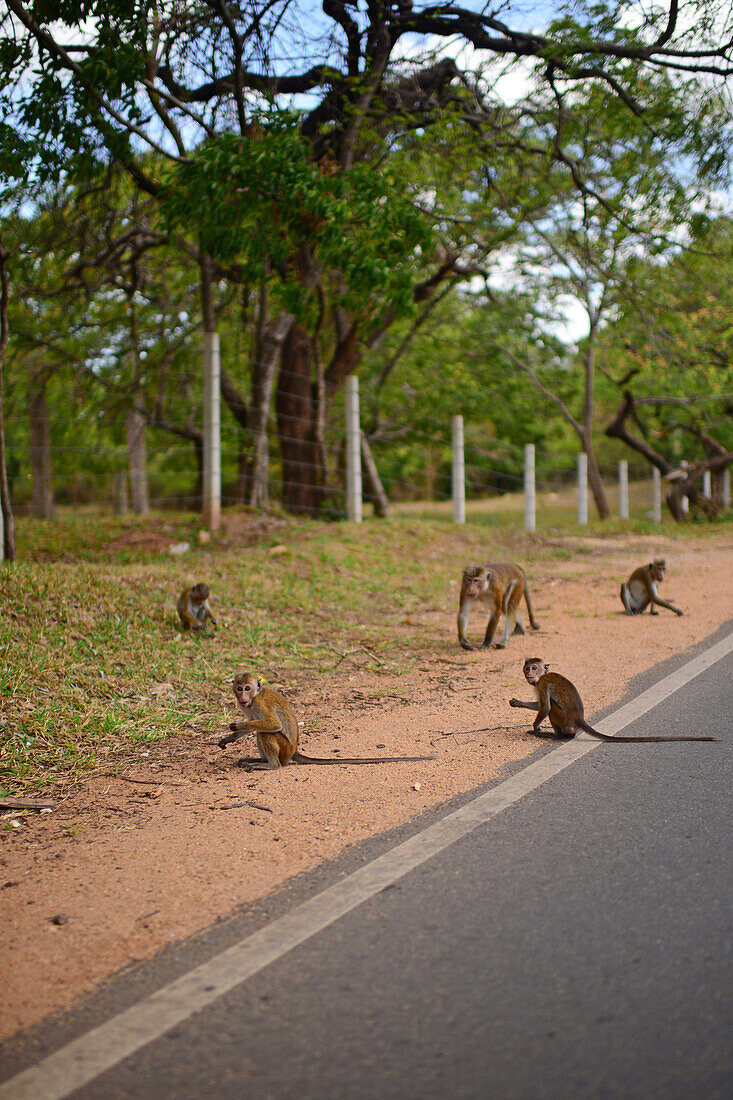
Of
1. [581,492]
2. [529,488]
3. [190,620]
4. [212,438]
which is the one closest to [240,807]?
[190,620]

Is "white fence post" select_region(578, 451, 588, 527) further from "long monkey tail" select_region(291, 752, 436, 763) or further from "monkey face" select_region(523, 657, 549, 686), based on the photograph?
"long monkey tail" select_region(291, 752, 436, 763)

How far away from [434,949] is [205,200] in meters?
9.72

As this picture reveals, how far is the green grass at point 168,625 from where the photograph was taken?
533 cm

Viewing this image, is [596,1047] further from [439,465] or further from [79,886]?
[439,465]

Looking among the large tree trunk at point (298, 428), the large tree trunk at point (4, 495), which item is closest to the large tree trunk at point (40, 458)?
the large tree trunk at point (298, 428)

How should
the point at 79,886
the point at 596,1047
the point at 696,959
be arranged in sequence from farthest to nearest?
the point at 79,886 < the point at 696,959 < the point at 596,1047

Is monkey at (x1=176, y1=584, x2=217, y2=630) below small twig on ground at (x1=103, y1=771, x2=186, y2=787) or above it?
above

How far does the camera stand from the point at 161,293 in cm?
1905

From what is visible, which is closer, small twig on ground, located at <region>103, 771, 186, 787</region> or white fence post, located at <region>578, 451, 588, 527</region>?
small twig on ground, located at <region>103, 771, 186, 787</region>

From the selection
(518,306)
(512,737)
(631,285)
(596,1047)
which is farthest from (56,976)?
(518,306)

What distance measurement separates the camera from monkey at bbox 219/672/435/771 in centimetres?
449

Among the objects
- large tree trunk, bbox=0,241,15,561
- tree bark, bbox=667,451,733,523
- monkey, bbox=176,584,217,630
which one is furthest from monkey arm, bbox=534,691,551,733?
tree bark, bbox=667,451,733,523

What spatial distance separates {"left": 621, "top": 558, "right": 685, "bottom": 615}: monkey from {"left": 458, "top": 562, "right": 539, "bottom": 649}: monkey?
169 centimetres

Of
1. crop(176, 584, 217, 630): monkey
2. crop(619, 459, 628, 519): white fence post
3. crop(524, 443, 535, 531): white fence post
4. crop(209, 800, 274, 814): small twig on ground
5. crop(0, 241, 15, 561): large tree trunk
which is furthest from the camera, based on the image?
crop(619, 459, 628, 519): white fence post
